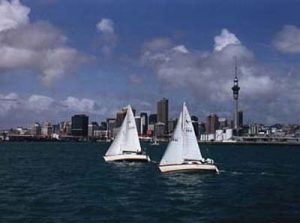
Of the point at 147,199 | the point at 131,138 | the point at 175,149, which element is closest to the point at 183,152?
the point at 175,149

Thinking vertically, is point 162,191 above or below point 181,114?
below

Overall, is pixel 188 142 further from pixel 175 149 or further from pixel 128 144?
pixel 128 144

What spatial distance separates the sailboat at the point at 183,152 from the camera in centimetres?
8681

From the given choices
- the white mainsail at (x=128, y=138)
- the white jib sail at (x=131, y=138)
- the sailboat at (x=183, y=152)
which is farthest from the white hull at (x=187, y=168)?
the white mainsail at (x=128, y=138)

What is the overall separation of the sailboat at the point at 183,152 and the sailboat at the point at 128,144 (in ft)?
106

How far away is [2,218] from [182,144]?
1817 inches

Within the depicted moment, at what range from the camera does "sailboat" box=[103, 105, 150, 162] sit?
121375 millimetres

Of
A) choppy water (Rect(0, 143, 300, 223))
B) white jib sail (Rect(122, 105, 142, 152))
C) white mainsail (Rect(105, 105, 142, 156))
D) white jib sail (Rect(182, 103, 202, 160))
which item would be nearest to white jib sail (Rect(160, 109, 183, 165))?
white jib sail (Rect(182, 103, 202, 160))

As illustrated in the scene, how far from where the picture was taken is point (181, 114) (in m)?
88.8

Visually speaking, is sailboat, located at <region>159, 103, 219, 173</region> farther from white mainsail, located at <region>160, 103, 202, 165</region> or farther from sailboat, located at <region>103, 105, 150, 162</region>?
sailboat, located at <region>103, 105, 150, 162</region>

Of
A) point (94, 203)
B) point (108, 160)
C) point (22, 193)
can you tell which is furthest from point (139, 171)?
point (94, 203)

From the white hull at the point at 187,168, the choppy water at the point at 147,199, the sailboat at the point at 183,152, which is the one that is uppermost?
the sailboat at the point at 183,152

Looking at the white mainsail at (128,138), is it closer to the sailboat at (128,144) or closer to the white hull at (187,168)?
the sailboat at (128,144)

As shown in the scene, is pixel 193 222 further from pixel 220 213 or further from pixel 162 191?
pixel 162 191
